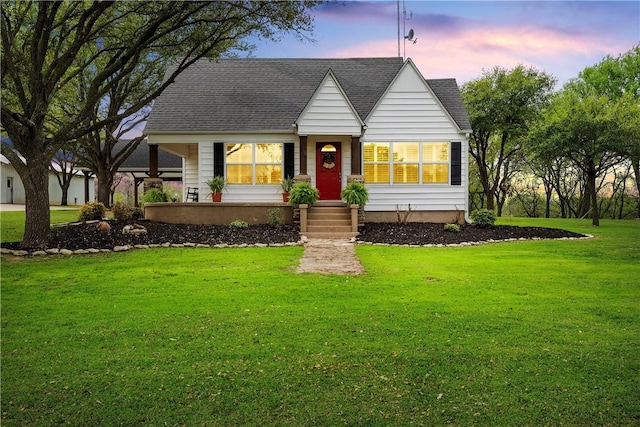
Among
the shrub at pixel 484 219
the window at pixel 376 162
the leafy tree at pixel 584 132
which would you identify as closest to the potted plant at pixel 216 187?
the window at pixel 376 162

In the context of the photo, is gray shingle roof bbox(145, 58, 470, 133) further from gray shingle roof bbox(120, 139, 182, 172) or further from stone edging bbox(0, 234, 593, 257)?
gray shingle roof bbox(120, 139, 182, 172)

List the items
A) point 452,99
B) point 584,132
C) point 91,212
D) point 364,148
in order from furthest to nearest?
point 584,132 → point 452,99 → point 364,148 → point 91,212

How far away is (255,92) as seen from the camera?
19.8 metres

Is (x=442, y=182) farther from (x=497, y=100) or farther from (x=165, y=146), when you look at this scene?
(x=497, y=100)

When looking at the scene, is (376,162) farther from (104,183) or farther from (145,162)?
(145,162)

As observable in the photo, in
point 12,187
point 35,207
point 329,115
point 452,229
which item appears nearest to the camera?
point 35,207

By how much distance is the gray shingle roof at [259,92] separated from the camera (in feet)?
59.4

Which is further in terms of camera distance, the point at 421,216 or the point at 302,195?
the point at 421,216

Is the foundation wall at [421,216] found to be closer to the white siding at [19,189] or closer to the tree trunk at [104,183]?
the tree trunk at [104,183]

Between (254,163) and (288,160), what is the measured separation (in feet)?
4.42

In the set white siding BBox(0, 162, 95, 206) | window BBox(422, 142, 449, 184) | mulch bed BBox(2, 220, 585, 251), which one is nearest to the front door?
mulch bed BBox(2, 220, 585, 251)

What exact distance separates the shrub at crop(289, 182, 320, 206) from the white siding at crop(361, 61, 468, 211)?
3037 mm

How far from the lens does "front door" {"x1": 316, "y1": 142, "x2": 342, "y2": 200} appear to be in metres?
18.2

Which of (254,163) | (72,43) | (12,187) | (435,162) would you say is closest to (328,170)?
(254,163)
